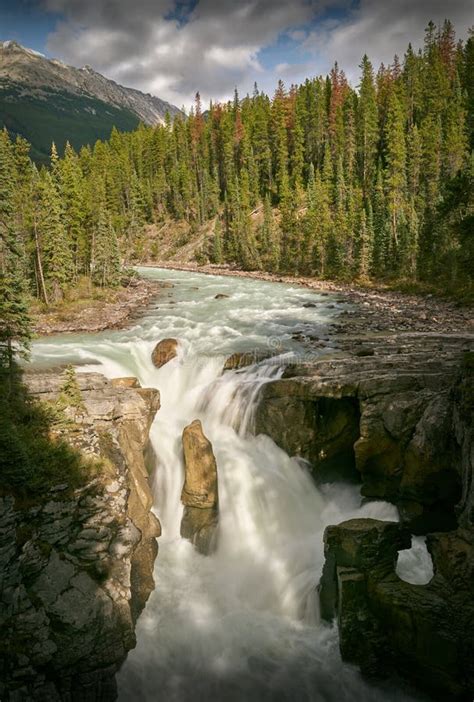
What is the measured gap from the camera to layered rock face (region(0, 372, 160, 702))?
8109 millimetres

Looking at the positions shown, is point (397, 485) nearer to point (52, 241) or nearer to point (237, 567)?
point (237, 567)

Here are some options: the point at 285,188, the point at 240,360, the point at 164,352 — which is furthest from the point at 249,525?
the point at 285,188

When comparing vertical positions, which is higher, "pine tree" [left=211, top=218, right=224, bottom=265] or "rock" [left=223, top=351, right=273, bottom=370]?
"pine tree" [left=211, top=218, right=224, bottom=265]

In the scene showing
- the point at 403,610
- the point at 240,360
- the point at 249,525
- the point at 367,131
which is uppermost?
the point at 367,131

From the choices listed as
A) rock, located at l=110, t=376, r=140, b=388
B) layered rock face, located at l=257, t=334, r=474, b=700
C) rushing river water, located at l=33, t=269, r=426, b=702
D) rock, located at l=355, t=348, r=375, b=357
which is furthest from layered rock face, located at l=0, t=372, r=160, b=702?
rock, located at l=355, t=348, r=375, b=357

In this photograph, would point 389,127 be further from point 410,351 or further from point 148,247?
point 410,351

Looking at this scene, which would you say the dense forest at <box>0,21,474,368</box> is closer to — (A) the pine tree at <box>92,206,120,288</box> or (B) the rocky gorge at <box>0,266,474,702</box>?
(A) the pine tree at <box>92,206,120,288</box>

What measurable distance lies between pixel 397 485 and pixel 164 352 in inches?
524

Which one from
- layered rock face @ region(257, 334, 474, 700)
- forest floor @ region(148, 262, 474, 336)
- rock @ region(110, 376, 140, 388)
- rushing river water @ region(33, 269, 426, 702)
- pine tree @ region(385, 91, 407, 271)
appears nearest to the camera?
layered rock face @ region(257, 334, 474, 700)

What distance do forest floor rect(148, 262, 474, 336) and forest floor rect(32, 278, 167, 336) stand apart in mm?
17330

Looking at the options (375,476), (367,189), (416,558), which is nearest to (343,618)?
(416,558)

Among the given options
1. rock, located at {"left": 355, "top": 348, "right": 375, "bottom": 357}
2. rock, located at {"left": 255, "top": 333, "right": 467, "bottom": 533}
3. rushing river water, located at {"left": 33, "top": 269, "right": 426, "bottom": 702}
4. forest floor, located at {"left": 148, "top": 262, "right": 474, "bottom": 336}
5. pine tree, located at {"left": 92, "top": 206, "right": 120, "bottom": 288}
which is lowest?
rushing river water, located at {"left": 33, "top": 269, "right": 426, "bottom": 702}

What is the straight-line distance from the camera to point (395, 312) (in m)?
32.2

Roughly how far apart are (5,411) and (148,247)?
8477 cm
